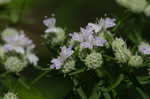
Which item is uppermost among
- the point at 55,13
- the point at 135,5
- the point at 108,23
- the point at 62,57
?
the point at 55,13

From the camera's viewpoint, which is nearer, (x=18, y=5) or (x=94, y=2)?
(x=18, y=5)

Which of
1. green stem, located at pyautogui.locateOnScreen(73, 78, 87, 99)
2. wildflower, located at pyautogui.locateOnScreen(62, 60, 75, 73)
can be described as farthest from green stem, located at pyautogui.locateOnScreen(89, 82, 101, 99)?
wildflower, located at pyautogui.locateOnScreen(62, 60, 75, 73)

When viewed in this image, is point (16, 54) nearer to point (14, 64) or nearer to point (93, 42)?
point (14, 64)

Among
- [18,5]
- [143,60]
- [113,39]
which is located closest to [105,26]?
[113,39]

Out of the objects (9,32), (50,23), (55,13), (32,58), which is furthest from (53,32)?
(55,13)

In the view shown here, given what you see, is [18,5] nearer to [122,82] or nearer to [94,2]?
[94,2]

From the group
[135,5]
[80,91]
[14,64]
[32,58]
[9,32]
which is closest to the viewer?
[80,91]
